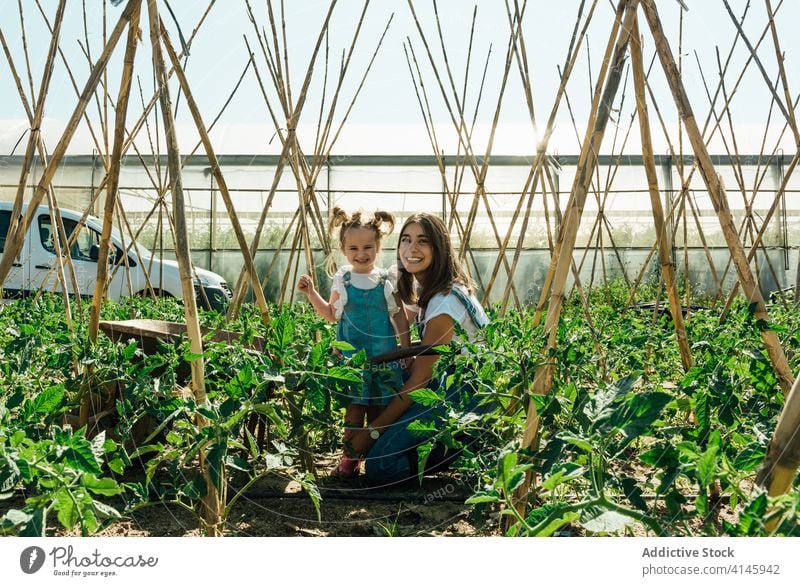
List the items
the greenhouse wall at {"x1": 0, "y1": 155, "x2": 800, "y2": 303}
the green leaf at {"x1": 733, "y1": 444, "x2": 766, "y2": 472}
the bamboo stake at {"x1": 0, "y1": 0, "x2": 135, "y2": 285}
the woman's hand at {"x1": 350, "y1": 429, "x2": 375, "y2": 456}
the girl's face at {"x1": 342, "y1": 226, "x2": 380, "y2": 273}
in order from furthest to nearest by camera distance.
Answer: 1. the greenhouse wall at {"x1": 0, "y1": 155, "x2": 800, "y2": 303}
2. the girl's face at {"x1": 342, "y1": 226, "x2": 380, "y2": 273}
3. the woman's hand at {"x1": 350, "y1": 429, "x2": 375, "y2": 456}
4. the bamboo stake at {"x1": 0, "y1": 0, "x2": 135, "y2": 285}
5. the green leaf at {"x1": 733, "y1": 444, "x2": 766, "y2": 472}

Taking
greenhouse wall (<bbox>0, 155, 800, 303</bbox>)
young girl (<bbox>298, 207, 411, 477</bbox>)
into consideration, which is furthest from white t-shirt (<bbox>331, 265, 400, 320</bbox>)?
greenhouse wall (<bbox>0, 155, 800, 303</bbox>)

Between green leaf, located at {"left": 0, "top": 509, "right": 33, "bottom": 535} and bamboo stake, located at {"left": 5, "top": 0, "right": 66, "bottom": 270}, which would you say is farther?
bamboo stake, located at {"left": 5, "top": 0, "right": 66, "bottom": 270}

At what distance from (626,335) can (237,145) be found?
723 cm

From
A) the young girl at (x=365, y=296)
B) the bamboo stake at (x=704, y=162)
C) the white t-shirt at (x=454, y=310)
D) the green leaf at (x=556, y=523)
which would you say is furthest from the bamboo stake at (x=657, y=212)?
the green leaf at (x=556, y=523)

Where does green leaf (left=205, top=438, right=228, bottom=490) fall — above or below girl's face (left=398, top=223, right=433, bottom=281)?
below

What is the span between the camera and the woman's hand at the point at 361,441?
7.63 ft

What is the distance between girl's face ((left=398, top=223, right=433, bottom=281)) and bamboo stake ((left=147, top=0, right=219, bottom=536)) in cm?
90

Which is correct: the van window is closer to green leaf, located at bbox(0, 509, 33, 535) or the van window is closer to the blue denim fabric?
the blue denim fabric

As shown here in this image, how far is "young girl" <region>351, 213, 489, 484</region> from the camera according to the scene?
222 cm

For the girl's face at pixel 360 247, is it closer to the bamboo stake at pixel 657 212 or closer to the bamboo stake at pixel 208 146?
the bamboo stake at pixel 208 146

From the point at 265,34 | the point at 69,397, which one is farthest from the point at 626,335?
the point at 265,34

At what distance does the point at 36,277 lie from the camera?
6.57 metres
